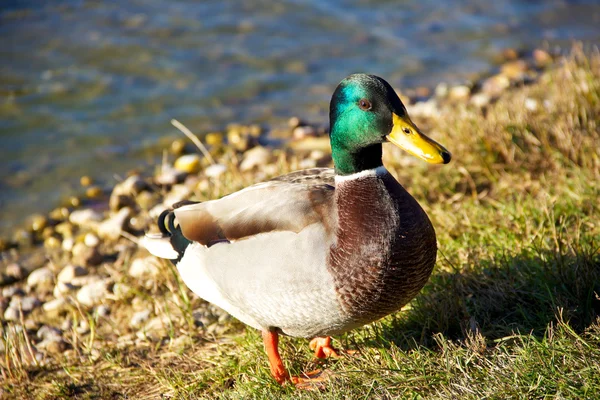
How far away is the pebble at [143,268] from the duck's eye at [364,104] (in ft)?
6.27

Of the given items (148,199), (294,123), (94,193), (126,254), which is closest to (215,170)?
(148,199)

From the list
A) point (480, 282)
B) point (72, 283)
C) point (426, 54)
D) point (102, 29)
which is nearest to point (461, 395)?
point (480, 282)

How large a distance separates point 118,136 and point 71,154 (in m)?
0.49

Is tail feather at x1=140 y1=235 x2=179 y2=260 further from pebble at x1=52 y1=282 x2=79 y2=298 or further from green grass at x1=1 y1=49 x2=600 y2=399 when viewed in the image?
pebble at x1=52 y1=282 x2=79 y2=298

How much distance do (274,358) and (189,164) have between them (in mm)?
3042

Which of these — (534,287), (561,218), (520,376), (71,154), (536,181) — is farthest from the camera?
(71,154)

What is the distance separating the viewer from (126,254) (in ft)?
15.7

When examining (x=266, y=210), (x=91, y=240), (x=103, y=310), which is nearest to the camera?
(x=266, y=210)

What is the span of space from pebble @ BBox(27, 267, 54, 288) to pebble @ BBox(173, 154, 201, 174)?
5.08 ft

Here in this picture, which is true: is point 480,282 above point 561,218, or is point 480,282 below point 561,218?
below

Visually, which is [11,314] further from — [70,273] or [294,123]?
[294,123]

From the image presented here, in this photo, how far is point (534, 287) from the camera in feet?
10.4

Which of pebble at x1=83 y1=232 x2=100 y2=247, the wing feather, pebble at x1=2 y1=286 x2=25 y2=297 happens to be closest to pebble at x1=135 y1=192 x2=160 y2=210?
pebble at x1=83 y1=232 x2=100 y2=247

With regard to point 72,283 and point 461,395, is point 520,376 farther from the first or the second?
point 72,283
